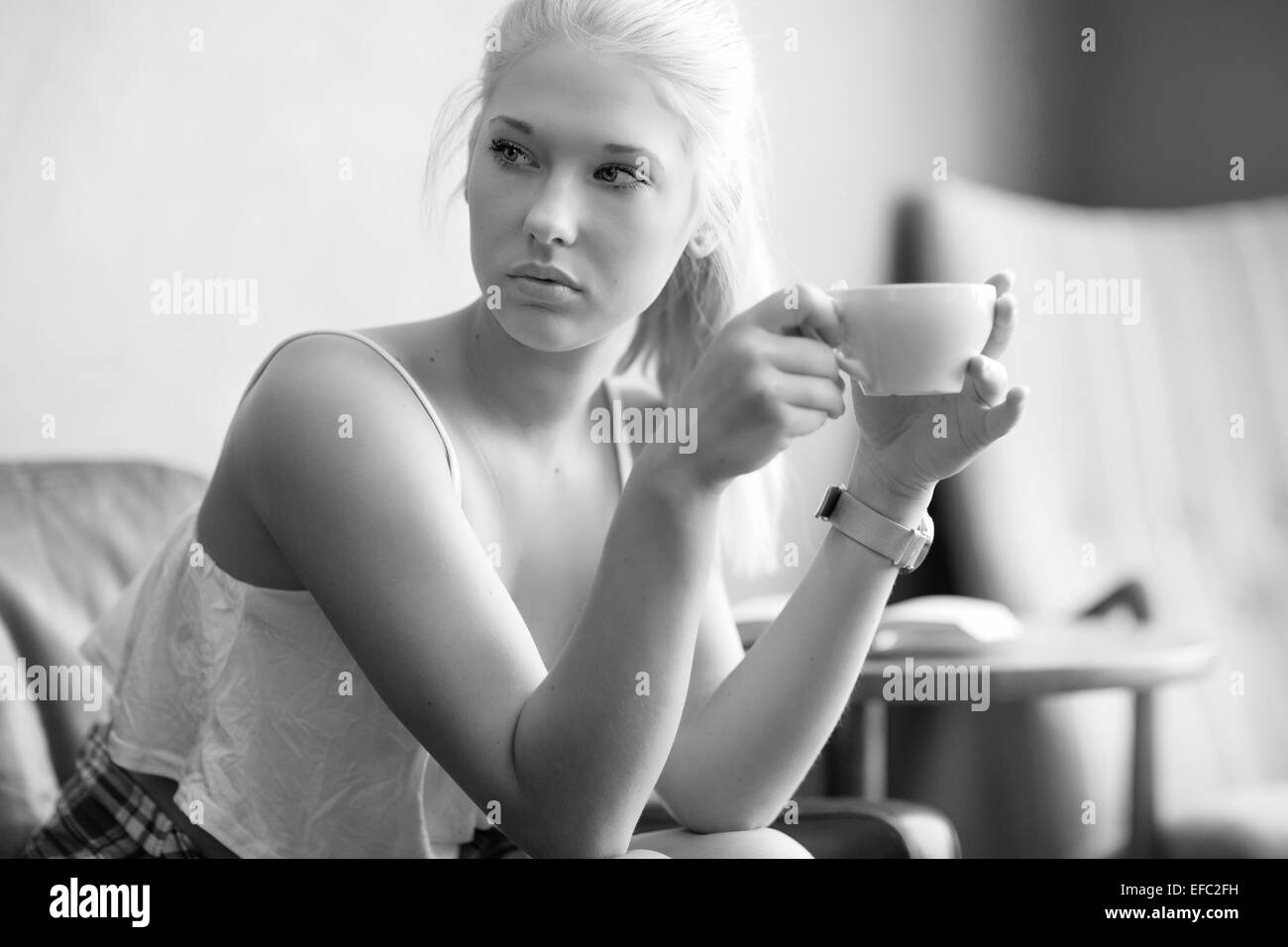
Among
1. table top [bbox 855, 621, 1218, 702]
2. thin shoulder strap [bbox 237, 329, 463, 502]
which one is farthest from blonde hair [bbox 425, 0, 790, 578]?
table top [bbox 855, 621, 1218, 702]

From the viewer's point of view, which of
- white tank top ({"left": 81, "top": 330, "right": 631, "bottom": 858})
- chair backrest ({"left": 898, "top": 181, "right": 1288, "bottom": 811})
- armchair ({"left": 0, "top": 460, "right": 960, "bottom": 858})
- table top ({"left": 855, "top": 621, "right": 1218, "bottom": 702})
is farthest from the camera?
chair backrest ({"left": 898, "top": 181, "right": 1288, "bottom": 811})

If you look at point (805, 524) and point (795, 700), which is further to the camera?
point (805, 524)

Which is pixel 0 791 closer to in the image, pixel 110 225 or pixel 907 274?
pixel 110 225

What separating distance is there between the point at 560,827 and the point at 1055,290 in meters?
1.80

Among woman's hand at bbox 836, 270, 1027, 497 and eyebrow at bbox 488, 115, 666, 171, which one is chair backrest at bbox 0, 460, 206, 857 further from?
woman's hand at bbox 836, 270, 1027, 497

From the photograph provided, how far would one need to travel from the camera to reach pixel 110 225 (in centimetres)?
158

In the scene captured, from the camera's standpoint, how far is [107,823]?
0.97m

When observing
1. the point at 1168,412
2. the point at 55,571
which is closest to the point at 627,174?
the point at 55,571

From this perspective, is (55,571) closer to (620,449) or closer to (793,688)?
(620,449)

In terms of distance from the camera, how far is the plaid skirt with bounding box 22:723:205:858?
0.95 meters

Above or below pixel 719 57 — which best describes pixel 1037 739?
below

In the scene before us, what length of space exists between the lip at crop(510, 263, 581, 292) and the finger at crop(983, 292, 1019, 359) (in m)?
0.27

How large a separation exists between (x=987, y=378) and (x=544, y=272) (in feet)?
0.96
